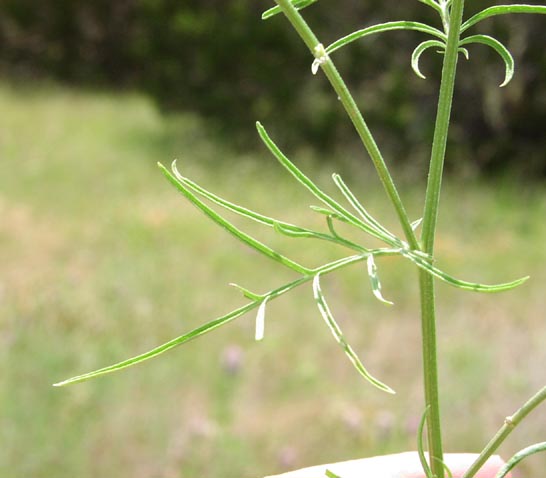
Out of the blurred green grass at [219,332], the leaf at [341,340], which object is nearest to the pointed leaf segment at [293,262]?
the leaf at [341,340]

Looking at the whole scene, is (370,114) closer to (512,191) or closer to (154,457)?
(512,191)

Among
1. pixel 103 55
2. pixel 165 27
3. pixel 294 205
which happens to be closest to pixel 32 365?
pixel 294 205

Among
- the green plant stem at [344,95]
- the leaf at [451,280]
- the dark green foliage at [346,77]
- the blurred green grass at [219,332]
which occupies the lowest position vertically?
the leaf at [451,280]

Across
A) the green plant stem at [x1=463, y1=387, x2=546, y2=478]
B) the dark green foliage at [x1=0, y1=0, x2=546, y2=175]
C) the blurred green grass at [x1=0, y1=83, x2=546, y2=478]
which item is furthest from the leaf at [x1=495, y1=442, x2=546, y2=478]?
the dark green foliage at [x1=0, y1=0, x2=546, y2=175]

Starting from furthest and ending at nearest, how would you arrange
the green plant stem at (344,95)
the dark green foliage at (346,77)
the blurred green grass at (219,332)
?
the dark green foliage at (346,77) < the blurred green grass at (219,332) < the green plant stem at (344,95)

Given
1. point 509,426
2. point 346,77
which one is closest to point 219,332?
point 509,426

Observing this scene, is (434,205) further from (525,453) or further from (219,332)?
(219,332)

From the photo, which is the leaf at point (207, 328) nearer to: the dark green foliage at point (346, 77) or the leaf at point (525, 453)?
the leaf at point (525, 453)
